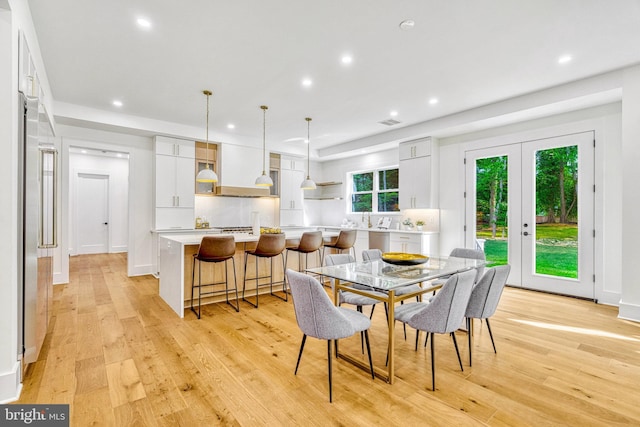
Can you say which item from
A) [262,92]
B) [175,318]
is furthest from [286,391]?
[262,92]

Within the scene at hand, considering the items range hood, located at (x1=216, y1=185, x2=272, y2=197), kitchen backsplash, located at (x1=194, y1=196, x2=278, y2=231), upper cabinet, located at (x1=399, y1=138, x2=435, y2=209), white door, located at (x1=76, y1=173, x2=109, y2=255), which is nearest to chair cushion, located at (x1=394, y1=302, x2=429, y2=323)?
upper cabinet, located at (x1=399, y1=138, x2=435, y2=209)

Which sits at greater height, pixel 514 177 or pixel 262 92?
pixel 262 92

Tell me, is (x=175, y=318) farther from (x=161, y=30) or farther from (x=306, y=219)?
(x=306, y=219)

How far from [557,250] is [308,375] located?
4288 millimetres

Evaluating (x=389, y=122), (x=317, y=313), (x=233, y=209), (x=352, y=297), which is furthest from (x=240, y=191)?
(x=317, y=313)

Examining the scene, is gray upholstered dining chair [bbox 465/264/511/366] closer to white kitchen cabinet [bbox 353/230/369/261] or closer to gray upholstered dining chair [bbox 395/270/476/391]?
gray upholstered dining chair [bbox 395/270/476/391]

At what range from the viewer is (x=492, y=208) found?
5242 millimetres

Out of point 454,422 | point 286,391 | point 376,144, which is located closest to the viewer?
point 454,422

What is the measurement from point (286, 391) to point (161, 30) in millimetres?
3193

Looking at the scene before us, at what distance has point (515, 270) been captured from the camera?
498 cm

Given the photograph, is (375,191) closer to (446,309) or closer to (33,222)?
(446,309)

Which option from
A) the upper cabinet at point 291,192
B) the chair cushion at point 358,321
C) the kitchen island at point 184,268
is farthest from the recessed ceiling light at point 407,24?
the upper cabinet at point 291,192

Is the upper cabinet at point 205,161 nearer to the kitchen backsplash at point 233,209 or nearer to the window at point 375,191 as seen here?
the kitchen backsplash at point 233,209

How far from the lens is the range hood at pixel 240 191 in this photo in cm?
636
